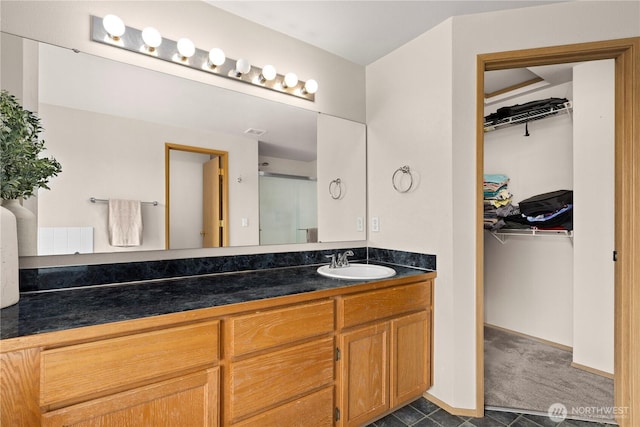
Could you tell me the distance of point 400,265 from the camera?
209 cm

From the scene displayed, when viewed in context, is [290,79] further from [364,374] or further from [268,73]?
[364,374]

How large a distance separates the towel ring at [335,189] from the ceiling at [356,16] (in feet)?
3.07

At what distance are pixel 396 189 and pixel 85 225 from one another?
1.78 m

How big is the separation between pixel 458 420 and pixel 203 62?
2462 mm

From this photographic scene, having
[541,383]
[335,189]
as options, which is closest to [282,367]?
[335,189]

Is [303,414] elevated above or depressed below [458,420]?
above

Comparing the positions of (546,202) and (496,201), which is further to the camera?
(496,201)

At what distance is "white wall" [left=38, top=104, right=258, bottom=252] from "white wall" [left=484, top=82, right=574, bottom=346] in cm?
280

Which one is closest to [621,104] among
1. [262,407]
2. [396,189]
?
[396,189]

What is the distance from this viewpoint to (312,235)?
212cm

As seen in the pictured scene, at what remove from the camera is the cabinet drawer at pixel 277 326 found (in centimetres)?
117

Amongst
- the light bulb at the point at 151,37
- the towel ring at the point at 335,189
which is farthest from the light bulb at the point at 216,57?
the towel ring at the point at 335,189

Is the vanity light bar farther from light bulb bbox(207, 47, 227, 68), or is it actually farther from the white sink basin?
the white sink basin

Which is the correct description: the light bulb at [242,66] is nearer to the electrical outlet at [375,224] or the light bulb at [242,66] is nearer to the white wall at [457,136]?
the white wall at [457,136]
